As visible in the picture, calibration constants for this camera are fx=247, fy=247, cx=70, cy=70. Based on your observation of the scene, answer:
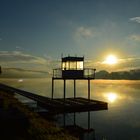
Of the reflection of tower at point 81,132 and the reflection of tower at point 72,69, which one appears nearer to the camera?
the reflection of tower at point 81,132

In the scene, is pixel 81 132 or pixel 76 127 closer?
pixel 81 132

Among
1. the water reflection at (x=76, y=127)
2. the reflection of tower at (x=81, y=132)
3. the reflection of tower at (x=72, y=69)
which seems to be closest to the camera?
the reflection of tower at (x=81, y=132)

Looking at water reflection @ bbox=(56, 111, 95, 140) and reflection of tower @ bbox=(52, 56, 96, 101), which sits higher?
reflection of tower @ bbox=(52, 56, 96, 101)

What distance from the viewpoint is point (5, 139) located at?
15.9 meters

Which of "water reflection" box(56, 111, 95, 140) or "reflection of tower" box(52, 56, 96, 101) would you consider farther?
"reflection of tower" box(52, 56, 96, 101)

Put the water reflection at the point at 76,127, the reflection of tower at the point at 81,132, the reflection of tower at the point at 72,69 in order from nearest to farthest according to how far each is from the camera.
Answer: the reflection of tower at the point at 81,132
the water reflection at the point at 76,127
the reflection of tower at the point at 72,69

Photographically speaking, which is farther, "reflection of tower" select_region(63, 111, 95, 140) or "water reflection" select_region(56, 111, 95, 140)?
"water reflection" select_region(56, 111, 95, 140)

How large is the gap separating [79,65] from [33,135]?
1022 inches

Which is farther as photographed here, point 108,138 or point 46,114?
point 46,114

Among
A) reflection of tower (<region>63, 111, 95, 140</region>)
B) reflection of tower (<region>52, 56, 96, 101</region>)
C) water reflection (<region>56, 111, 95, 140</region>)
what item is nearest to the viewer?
reflection of tower (<region>63, 111, 95, 140</region>)

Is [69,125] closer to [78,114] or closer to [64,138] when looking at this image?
[78,114]

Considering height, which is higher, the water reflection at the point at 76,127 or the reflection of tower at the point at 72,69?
the reflection of tower at the point at 72,69

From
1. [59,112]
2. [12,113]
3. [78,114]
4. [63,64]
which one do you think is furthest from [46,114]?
[12,113]

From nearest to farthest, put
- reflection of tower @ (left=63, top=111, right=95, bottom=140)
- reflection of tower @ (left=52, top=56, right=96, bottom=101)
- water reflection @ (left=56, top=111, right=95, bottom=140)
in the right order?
reflection of tower @ (left=63, top=111, right=95, bottom=140) < water reflection @ (left=56, top=111, right=95, bottom=140) < reflection of tower @ (left=52, top=56, right=96, bottom=101)
